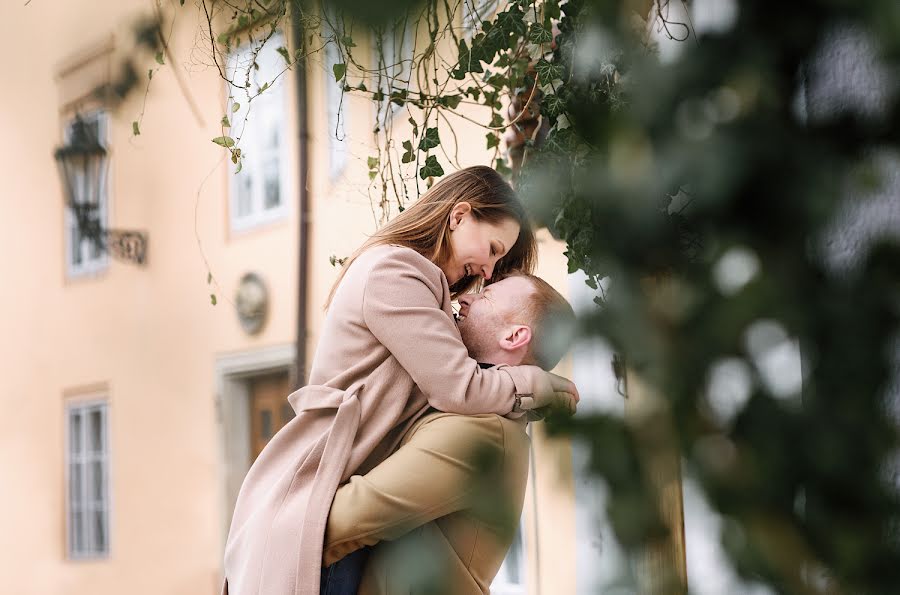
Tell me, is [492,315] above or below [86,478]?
above

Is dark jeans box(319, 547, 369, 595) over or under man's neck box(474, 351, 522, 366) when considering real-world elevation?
under

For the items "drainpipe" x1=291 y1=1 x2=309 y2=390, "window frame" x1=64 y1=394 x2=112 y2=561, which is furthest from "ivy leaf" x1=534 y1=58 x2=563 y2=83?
"window frame" x1=64 y1=394 x2=112 y2=561

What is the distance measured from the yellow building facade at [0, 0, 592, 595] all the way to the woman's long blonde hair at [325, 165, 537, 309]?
338 cm

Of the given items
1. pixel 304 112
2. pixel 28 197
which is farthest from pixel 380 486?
pixel 28 197

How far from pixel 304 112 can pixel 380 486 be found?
498 cm

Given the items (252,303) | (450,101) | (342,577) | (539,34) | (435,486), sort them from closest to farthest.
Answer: (435,486) → (342,577) → (539,34) → (450,101) → (252,303)

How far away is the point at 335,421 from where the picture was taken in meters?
1.72

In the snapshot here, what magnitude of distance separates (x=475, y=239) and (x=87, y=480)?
20.9 feet

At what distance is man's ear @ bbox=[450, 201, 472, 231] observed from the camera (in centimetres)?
199

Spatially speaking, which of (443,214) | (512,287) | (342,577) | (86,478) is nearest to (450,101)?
(443,214)

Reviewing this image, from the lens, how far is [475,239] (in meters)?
2.00

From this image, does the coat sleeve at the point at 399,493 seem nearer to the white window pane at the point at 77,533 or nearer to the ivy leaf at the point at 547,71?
the ivy leaf at the point at 547,71

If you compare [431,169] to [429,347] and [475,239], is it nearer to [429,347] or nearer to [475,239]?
[475,239]

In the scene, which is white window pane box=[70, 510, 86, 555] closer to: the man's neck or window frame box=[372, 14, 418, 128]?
window frame box=[372, 14, 418, 128]
